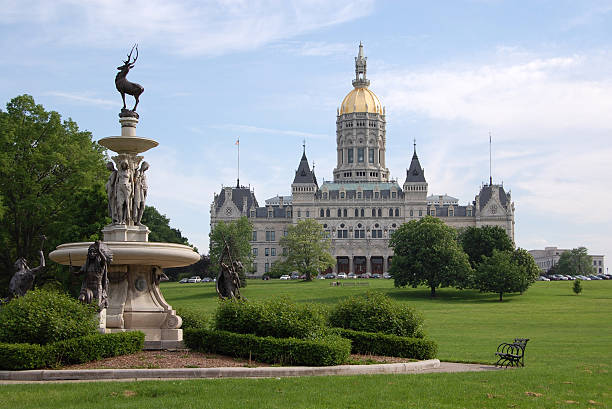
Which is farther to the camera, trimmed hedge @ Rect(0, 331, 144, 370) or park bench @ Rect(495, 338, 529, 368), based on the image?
park bench @ Rect(495, 338, 529, 368)

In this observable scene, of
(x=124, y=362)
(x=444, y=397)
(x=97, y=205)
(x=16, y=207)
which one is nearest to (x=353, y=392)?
(x=444, y=397)

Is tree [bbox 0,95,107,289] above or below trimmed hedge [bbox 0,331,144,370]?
above

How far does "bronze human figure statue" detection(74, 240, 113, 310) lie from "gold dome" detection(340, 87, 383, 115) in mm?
142077

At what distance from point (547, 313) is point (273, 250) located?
307 ft

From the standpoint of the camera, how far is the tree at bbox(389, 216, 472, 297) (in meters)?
75.2

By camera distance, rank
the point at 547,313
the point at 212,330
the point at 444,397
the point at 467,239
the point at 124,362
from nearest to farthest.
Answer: the point at 444,397, the point at 124,362, the point at 212,330, the point at 547,313, the point at 467,239

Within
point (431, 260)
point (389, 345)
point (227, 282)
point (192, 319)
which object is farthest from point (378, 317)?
point (431, 260)

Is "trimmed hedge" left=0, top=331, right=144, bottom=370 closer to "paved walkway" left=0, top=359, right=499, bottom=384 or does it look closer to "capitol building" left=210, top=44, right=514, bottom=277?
"paved walkway" left=0, top=359, right=499, bottom=384

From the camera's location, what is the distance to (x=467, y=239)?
287 ft

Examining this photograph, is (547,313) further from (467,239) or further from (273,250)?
(273,250)

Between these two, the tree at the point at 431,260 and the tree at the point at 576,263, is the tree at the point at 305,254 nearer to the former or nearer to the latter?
the tree at the point at 431,260

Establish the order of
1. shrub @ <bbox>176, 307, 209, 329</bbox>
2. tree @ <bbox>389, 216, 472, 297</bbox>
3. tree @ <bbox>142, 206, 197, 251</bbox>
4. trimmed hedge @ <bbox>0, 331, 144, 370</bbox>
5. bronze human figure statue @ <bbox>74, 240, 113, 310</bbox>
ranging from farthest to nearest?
1. tree @ <bbox>142, 206, 197, 251</bbox>
2. tree @ <bbox>389, 216, 472, 297</bbox>
3. shrub @ <bbox>176, 307, 209, 329</bbox>
4. bronze human figure statue @ <bbox>74, 240, 113, 310</bbox>
5. trimmed hedge @ <bbox>0, 331, 144, 370</bbox>

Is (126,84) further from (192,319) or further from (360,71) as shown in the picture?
(360,71)

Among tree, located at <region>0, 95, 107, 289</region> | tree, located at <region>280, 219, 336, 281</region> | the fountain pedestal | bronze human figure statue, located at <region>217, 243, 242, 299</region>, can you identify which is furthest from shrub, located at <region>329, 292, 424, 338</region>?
tree, located at <region>280, 219, 336, 281</region>
